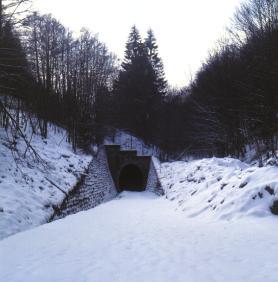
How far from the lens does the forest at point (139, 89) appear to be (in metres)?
11.7

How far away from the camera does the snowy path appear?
3967 millimetres

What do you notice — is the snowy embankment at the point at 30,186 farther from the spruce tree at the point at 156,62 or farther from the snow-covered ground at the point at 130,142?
the spruce tree at the point at 156,62

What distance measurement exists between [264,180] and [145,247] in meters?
3.82

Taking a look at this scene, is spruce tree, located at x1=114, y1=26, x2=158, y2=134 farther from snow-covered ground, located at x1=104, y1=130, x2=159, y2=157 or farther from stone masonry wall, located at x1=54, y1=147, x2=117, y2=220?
stone masonry wall, located at x1=54, y1=147, x2=117, y2=220

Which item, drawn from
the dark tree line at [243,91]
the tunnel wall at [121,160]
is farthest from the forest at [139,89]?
the tunnel wall at [121,160]

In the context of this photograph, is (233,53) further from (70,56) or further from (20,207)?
(20,207)

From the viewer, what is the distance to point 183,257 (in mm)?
4668

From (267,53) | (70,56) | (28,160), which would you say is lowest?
(28,160)

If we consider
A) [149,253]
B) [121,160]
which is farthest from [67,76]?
[149,253]

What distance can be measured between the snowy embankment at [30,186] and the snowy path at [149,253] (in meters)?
0.75

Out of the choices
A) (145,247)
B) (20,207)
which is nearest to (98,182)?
(20,207)

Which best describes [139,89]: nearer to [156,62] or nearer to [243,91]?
[156,62]

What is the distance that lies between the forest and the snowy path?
2.55 m

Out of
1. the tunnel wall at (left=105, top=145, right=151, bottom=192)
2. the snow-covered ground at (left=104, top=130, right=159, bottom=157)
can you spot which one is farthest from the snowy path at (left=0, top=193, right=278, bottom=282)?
the snow-covered ground at (left=104, top=130, right=159, bottom=157)
